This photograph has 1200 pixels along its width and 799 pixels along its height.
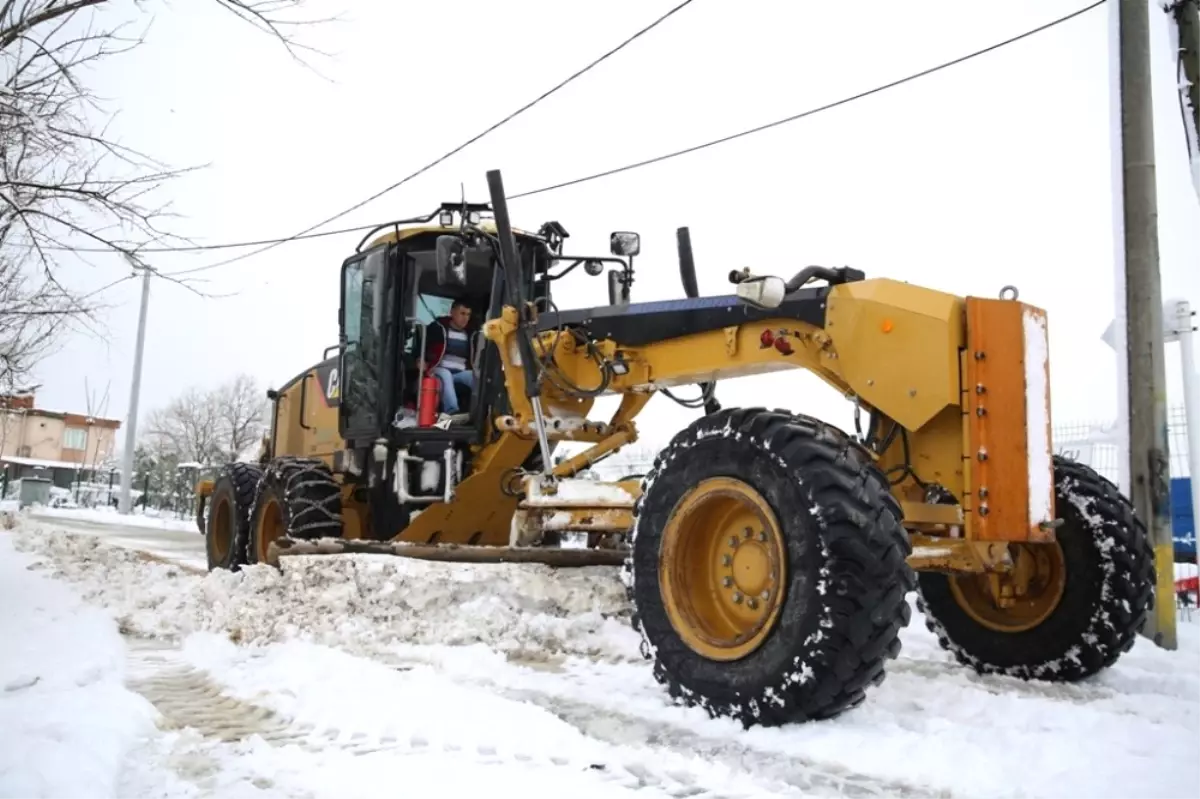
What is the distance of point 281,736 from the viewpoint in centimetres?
318

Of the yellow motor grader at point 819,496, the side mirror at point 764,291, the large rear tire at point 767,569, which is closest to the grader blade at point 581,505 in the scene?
the yellow motor grader at point 819,496

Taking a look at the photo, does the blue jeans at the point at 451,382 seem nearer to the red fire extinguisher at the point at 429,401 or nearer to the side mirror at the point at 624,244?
the red fire extinguisher at the point at 429,401

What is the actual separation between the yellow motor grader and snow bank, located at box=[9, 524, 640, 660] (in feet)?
1.44

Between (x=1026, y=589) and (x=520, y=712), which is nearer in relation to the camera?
A: (x=520, y=712)

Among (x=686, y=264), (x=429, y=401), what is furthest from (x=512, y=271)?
(x=429, y=401)

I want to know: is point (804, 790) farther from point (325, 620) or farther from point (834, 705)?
point (325, 620)

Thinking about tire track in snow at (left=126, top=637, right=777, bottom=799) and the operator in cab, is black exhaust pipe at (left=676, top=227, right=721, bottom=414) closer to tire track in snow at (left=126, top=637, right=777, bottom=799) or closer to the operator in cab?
the operator in cab

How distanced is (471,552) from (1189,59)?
5.46 m

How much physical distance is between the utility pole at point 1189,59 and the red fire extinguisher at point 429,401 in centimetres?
526

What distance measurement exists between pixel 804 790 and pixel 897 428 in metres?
1.83

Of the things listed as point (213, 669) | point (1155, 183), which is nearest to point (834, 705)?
point (213, 669)

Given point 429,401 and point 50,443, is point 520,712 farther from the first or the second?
point 50,443

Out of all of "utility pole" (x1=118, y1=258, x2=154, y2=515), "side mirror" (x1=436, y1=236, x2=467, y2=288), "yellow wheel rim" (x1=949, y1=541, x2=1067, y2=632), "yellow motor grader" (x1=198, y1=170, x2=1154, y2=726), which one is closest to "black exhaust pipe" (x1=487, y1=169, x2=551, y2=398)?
"yellow motor grader" (x1=198, y1=170, x2=1154, y2=726)

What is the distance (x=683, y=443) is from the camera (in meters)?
3.91
